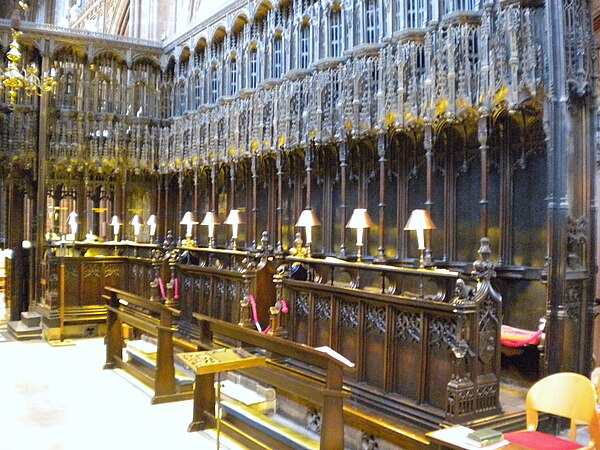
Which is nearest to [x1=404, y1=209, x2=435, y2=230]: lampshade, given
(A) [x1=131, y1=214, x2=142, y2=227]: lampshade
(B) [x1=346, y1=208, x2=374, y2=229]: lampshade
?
(B) [x1=346, y1=208, x2=374, y2=229]: lampshade

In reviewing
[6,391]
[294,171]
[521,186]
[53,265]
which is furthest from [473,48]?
[53,265]

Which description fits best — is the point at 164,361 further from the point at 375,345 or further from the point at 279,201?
the point at 279,201

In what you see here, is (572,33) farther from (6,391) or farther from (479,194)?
(6,391)

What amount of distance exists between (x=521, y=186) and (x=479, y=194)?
69 cm

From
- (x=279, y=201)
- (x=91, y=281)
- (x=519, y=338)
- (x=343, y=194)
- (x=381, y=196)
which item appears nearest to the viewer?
(x=519, y=338)

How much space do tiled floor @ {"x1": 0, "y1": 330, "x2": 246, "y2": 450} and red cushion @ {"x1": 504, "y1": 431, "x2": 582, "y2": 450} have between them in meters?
2.91

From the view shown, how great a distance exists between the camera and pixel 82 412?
6555 millimetres

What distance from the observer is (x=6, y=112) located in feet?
41.1

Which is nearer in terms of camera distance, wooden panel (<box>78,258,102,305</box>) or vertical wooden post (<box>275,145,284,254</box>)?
vertical wooden post (<box>275,145,284,254</box>)

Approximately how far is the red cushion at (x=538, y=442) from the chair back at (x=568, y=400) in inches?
4.9

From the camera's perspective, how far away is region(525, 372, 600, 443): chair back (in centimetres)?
338

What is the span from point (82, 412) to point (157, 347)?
1097 millimetres

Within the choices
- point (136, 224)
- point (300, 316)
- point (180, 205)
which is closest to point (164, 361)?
point (300, 316)

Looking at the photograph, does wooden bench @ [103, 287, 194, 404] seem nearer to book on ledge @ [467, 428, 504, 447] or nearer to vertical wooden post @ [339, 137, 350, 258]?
vertical wooden post @ [339, 137, 350, 258]
